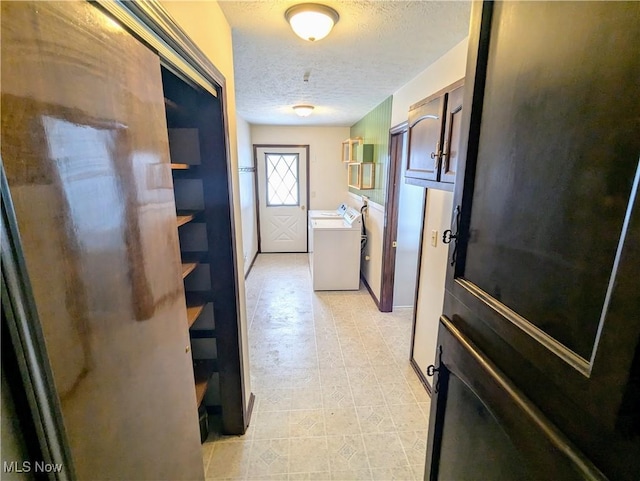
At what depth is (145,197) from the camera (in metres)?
0.77

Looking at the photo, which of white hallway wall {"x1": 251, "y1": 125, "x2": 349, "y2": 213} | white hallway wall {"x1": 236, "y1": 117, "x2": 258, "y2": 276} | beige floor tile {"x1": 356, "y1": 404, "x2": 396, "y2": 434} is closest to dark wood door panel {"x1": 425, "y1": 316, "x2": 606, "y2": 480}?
beige floor tile {"x1": 356, "y1": 404, "x2": 396, "y2": 434}

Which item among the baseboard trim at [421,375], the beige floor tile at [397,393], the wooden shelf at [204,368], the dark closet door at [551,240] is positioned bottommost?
the beige floor tile at [397,393]

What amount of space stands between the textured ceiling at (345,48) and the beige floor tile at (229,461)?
93.5 inches

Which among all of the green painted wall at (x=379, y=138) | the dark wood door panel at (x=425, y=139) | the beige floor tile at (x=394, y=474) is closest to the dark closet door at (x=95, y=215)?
the beige floor tile at (x=394, y=474)

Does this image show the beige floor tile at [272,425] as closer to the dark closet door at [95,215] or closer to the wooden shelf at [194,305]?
the wooden shelf at [194,305]

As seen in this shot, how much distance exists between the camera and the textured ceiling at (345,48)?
4.59ft

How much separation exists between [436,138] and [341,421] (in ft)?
6.26

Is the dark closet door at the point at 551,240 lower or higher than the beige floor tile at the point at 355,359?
higher

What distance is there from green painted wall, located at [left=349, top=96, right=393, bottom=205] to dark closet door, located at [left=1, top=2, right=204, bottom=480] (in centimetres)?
279

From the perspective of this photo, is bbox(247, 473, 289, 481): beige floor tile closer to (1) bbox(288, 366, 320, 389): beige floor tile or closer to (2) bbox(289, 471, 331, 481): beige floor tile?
(2) bbox(289, 471, 331, 481): beige floor tile

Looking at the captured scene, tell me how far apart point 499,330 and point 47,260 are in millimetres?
893

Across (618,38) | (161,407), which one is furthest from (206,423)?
(618,38)

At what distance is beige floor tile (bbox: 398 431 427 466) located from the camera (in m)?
1.72

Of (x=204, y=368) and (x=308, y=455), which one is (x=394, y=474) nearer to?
(x=308, y=455)
